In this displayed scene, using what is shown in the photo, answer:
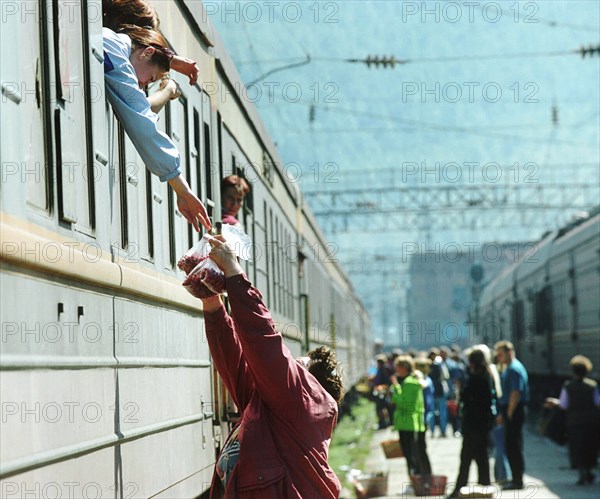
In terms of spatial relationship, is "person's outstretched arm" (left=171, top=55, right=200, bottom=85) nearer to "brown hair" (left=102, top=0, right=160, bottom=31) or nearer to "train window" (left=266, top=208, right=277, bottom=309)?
"brown hair" (left=102, top=0, right=160, bottom=31)

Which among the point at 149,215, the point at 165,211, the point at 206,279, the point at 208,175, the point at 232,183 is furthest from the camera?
the point at 232,183

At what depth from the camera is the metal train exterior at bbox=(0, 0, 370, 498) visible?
3736mm

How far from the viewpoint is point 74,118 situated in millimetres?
4480

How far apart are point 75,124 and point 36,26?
450 mm

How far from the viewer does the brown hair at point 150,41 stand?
520 centimetres

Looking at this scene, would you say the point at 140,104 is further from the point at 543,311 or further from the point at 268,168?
the point at 543,311

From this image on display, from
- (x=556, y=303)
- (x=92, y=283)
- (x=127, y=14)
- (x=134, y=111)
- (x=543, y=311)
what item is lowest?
(x=92, y=283)

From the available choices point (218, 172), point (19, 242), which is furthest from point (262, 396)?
point (218, 172)

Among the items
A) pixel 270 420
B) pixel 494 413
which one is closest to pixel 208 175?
pixel 270 420

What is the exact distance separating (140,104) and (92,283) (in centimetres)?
→ 86

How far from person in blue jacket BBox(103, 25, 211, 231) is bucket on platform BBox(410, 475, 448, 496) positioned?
8358mm

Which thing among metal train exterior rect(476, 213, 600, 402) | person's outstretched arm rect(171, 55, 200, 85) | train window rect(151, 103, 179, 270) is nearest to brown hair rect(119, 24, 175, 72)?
person's outstretched arm rect(171, 55, 200, 85)

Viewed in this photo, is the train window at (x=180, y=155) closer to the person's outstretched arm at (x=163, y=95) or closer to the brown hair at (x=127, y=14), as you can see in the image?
the person's outstretched arm at (x=163, y=95)

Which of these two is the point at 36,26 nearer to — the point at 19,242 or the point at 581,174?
the point at 19,242
